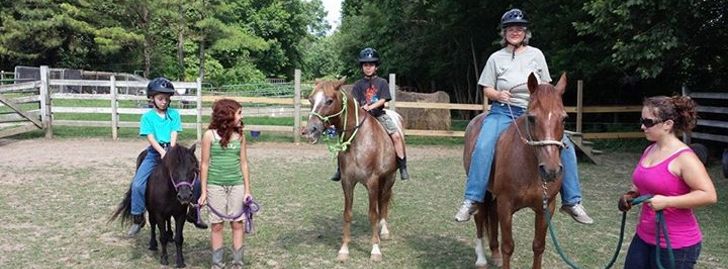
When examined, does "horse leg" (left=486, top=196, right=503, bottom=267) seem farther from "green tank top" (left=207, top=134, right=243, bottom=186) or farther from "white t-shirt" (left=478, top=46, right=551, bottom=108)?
"green tank top" (left=207, top=134, right=243, bottom=186)

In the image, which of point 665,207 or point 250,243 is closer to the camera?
point 665,207

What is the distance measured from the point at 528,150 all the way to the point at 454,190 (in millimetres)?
5324

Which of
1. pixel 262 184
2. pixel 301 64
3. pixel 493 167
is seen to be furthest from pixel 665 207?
pixel 301 64

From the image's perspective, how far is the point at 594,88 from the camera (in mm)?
19078

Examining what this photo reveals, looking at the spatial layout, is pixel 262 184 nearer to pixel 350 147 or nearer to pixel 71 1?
pixel 350 147

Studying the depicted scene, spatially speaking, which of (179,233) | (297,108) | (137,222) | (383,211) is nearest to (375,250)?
(383,211)

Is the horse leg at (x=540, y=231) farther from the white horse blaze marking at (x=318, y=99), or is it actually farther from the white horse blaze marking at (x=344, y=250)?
the white horse blaze marking at (x=318, y=99)

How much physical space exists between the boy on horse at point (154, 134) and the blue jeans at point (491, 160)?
262 cm

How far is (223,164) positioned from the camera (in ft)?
16.1

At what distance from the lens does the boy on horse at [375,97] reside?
6371 mm

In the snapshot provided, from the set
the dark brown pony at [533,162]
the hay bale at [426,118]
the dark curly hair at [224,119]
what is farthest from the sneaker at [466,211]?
the hay bale at [426,118]

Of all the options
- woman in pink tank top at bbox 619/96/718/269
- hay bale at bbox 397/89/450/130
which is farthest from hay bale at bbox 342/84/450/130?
woman in pink tank top at bbox 619/96/718/269

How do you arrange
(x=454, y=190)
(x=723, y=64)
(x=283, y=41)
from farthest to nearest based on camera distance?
1. (x=283, y=41)
2. (x=723, y=64)
3. (x=454, y=190)

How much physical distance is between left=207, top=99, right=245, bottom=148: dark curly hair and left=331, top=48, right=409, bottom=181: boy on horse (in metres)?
1.74
